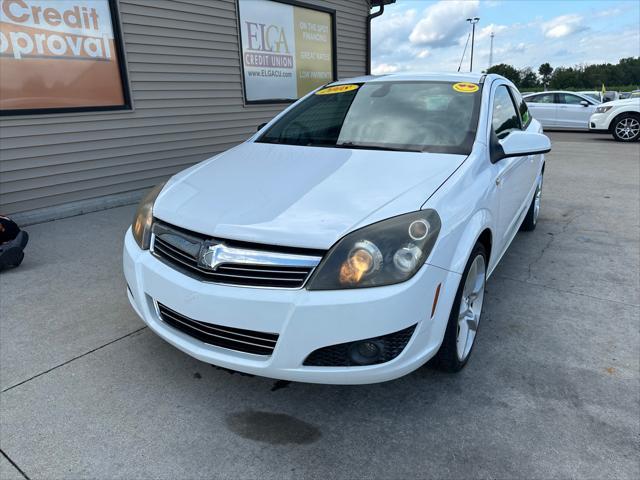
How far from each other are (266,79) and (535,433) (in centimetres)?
707

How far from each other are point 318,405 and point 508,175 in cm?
187

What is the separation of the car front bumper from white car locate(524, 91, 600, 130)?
Result: 15.8 meters

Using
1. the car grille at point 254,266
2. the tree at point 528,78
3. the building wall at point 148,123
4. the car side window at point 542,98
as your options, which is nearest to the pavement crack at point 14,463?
the car grille at point 254,266

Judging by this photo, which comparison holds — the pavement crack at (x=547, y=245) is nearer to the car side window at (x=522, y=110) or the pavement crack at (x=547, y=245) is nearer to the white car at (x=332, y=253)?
the car side window at (x=522, y=110)

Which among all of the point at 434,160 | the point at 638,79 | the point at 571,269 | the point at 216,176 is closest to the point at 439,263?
the point at 434,160

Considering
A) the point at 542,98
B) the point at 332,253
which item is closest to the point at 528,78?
the point at 542,98

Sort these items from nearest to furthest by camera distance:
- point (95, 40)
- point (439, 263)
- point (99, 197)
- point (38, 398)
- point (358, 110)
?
point (439, 263)
point (38, 398)
point (358, 110)
point (95, 40)
point (99, 197)

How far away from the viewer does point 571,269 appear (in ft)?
12.5

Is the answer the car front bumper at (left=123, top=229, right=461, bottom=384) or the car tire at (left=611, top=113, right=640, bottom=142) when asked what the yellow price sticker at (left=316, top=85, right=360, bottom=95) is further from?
the car tire at (left=611, top=113, right=640, bottom=142)

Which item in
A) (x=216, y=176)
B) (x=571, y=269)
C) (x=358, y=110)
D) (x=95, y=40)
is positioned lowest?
(x=571, y=269)

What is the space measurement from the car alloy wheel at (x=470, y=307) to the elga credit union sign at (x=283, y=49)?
5.94m

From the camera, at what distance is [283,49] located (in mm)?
8055

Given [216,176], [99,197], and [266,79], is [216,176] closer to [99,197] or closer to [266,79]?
[99,197]

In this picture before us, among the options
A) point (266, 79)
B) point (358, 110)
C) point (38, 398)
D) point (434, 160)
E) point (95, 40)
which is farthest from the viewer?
point (266, 79)
